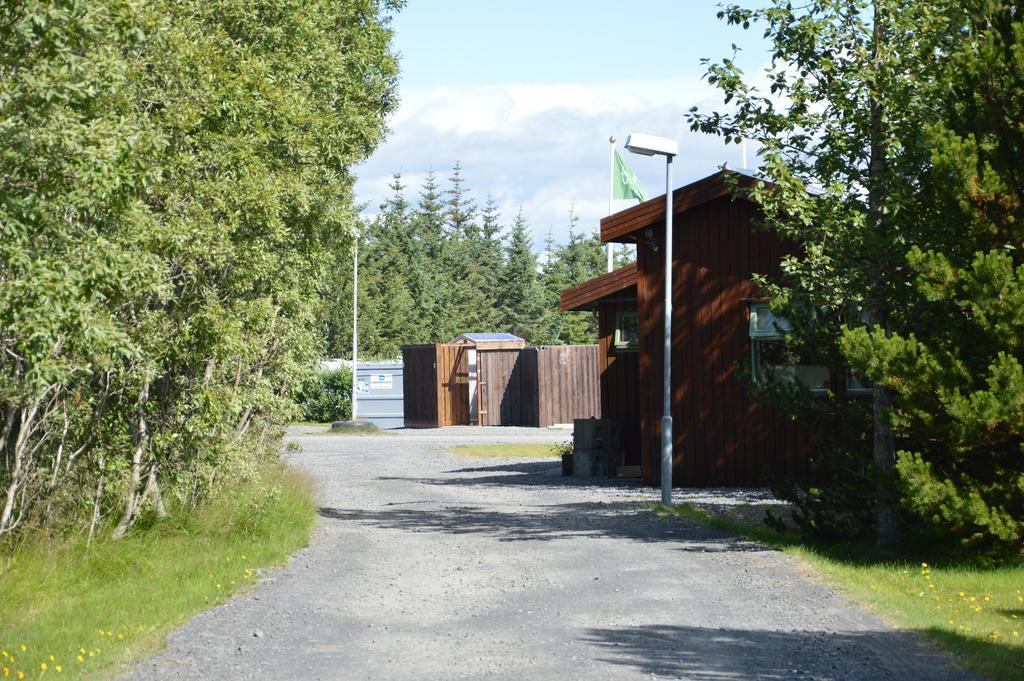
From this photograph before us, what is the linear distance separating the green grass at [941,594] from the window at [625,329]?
10161mm

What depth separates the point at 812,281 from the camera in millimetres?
13773

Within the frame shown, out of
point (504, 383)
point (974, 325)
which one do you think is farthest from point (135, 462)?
point (504, 383)

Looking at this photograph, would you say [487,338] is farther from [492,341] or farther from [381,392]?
[381,392]

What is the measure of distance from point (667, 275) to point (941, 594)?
333 inches

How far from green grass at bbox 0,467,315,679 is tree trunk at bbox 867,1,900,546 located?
6.25 m

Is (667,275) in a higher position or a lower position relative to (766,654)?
higher

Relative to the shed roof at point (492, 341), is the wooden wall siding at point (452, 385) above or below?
below

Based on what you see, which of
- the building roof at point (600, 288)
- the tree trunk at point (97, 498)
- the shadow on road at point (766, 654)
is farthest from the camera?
the building roof at point (600, 288)

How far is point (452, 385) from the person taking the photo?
140 feet

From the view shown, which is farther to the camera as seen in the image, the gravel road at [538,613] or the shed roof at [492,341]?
the shed roof at [492,341]

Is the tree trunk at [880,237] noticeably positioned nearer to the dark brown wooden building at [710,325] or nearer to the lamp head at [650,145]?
the lamp head at [650,145]

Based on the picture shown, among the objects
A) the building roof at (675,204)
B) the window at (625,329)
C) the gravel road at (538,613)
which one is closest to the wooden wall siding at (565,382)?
the window at (625,329)

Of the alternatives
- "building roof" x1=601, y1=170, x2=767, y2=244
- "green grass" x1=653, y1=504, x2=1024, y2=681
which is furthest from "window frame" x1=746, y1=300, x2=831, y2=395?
"green grass" x1=653, y1=504, x2=1024, y2=681

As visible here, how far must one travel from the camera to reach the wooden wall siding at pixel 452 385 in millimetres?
42281
